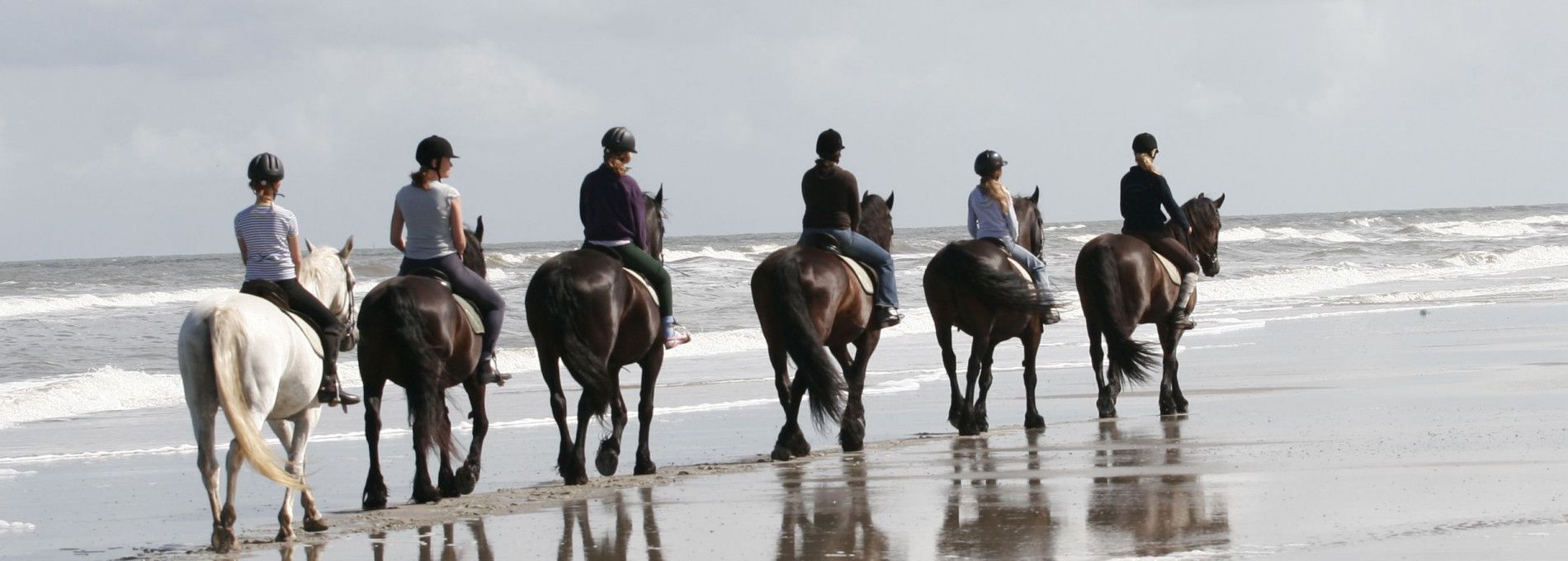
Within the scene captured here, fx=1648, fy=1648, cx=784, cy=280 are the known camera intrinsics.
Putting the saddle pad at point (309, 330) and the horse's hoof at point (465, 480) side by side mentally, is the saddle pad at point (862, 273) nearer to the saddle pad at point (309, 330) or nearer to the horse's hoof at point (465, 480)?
the horse's hoof at point (465, 480)

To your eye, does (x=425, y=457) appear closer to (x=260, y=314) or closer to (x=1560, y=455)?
(x=260, y=314)

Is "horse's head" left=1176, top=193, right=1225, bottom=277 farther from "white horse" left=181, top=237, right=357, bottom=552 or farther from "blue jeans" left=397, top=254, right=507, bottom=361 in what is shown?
"white horse" left=181, top=237, right=357, bottom=552

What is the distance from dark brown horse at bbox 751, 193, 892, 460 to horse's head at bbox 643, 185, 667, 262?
664 millimetres

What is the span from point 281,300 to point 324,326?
0.85 feet

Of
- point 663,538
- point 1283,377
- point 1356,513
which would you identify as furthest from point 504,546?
point 1283,377

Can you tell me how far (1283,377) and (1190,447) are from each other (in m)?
5.16

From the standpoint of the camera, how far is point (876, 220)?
11.4 meters

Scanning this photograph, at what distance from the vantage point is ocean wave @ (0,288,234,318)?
37125 millimetres

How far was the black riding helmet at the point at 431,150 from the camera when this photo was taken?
355 inches

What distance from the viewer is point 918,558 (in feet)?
20.5

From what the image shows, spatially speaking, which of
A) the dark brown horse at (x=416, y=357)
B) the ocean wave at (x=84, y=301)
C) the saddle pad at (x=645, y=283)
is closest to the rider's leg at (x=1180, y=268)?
the saddle pad at (x=645, y=283)

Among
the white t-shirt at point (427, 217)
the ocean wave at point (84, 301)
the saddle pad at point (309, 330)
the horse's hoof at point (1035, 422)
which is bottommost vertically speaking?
the ocean wave at point (84, 301)

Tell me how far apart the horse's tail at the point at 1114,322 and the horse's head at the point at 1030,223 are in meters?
0.39

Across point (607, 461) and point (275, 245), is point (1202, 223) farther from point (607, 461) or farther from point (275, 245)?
point (275, 245)
